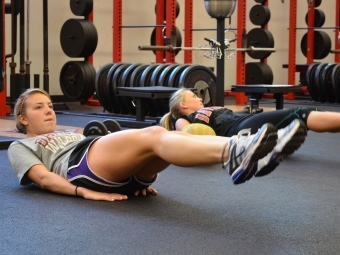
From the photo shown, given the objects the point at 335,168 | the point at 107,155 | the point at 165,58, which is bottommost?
the point at 335,168

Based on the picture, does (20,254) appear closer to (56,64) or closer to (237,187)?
(237,187)

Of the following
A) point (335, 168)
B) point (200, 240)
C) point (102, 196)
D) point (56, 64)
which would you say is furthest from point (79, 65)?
point (200, 240)

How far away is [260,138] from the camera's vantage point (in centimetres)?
168

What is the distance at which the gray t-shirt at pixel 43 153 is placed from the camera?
2352 millimetres

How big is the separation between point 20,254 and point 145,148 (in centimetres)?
55

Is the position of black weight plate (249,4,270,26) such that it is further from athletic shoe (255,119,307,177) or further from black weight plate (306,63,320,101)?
athletic shoe (255,119,307,177)

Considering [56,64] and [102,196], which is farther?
[56,64]

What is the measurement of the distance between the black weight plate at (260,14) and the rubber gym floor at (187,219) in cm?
577

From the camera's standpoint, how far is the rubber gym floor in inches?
66.7

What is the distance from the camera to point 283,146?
1715mm

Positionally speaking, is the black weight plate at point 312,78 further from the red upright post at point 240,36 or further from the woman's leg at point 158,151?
the woman's leg at point 158,151

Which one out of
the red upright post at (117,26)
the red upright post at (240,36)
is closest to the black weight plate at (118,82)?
the red upright post at (117,26)

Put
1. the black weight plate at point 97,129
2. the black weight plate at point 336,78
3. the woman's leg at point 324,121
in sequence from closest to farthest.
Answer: the woman's leg at point 324,121
the black weight plate at point 97,129
the black weight plate at point 336,78

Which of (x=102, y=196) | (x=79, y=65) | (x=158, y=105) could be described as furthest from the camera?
(x=79, y=65)
